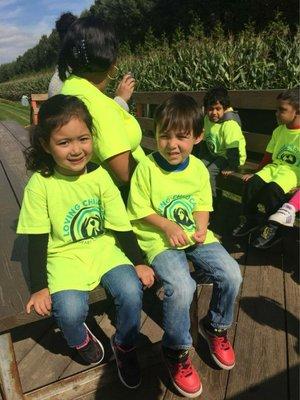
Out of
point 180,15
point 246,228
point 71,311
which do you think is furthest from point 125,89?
point 180,15

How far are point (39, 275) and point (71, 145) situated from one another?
2.07ft

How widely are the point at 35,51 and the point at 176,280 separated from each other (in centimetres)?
7387

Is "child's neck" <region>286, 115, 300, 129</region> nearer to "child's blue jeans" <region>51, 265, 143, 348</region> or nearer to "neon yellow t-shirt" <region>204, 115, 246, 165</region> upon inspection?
"neon yellow t-shirt" <region>204, 115, 246, 165</region>

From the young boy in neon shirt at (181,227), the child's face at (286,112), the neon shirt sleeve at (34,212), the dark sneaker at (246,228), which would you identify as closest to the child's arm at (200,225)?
the young boy in neon shirt at (181,227)

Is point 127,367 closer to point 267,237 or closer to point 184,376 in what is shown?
point 184,376

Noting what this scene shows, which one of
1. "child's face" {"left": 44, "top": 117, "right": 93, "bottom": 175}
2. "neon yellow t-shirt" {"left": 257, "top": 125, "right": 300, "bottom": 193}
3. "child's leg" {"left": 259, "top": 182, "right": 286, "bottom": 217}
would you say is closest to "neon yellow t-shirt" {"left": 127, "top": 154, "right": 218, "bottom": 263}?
"child's face" {"left": 44, "top": 117, "right": 93, "bottom": 175}

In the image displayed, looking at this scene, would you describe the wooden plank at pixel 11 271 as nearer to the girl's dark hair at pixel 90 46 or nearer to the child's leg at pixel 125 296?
the child's leg at pixel 125 296

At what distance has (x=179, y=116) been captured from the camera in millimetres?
2127

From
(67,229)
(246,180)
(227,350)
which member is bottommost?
(227,350)

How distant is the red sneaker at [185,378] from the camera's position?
2.02 m

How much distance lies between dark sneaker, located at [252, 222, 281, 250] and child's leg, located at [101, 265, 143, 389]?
1.59 metres

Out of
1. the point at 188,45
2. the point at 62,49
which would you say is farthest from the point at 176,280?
the point at 188,45

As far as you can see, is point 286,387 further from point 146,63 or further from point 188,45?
point 146,63

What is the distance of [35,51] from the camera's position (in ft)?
224
